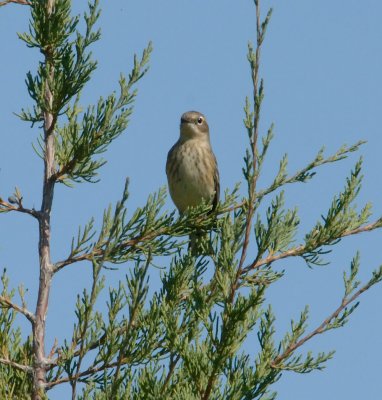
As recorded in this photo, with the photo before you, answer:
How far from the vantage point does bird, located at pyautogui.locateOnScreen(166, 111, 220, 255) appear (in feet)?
28.4

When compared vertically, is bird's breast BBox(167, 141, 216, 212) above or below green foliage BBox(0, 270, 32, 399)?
above

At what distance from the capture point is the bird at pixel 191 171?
8664 millimetres

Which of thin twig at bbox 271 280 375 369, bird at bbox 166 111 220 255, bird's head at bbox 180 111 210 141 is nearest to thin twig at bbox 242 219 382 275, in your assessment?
thin twig at bbox 271 280 375 369

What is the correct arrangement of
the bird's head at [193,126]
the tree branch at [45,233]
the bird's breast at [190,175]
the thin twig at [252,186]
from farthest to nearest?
the bird's head at [193,126]
the bird's breast at [190,175]
the tree branch at [45,233]
the thin twig at [252,186]

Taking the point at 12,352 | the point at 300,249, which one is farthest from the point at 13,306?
the point at 300,249

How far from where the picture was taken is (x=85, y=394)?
12.5 feet

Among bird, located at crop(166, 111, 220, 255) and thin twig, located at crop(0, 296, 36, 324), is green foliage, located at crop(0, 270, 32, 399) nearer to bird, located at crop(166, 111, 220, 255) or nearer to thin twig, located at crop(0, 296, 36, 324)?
thin twig, located at crop(0, 296, 36, 324)

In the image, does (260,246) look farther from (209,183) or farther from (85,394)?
(209,183)

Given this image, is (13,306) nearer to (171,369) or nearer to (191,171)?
(171,369)

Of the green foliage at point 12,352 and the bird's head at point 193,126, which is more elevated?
the bird's head at point 193,126

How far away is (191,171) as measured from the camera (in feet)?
28.6

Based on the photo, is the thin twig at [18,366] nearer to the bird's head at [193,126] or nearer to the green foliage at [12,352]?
the green foliage at [12,352]

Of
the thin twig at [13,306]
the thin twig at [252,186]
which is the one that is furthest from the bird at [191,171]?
the thin twig at [252,186]

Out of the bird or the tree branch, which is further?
the bird
